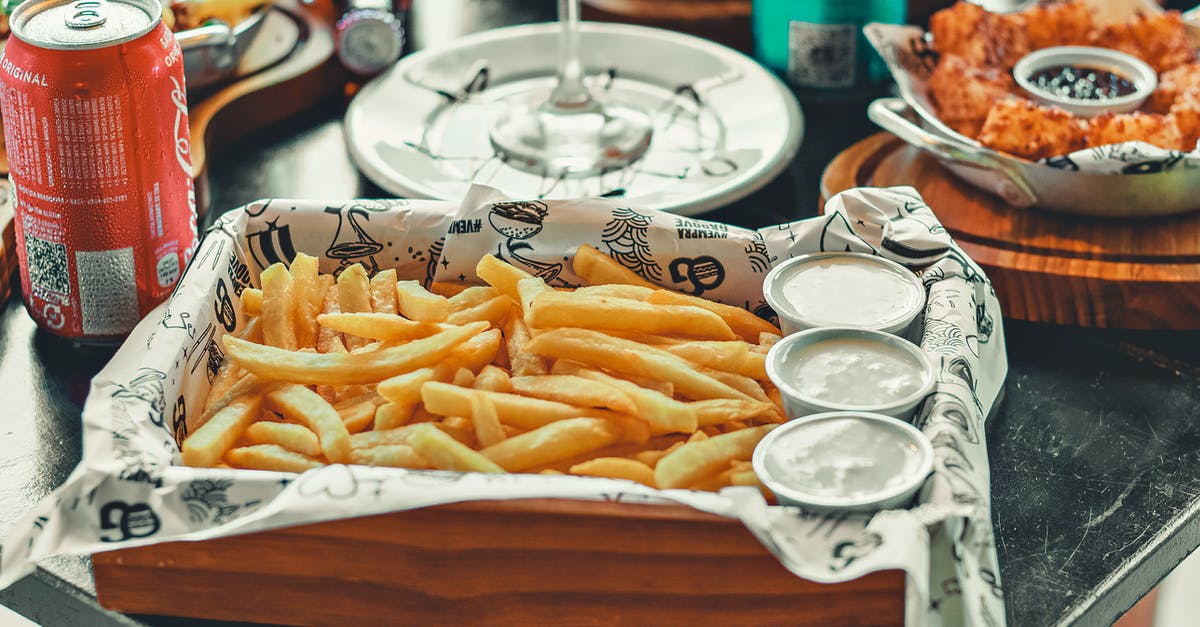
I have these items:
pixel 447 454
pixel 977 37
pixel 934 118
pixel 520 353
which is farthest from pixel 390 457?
pixel 977 37

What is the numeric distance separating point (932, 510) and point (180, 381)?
1.01 metres

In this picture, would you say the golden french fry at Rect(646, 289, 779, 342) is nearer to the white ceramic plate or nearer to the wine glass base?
the white ceramic plate

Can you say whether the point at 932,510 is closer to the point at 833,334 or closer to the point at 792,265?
the point at 833,334

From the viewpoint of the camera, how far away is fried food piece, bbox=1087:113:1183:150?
8.30ft

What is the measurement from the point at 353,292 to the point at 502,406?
16.8 inches

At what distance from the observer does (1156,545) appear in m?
1.83

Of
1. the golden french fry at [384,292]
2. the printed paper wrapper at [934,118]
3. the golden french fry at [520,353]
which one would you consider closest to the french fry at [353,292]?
the golden french fry at [384,292]

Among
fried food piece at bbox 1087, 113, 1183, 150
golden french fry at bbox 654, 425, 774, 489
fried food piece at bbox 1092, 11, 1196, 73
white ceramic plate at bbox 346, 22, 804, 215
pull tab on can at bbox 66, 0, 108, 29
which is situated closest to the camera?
golden french fry at bbox 654, 425, 774, 489

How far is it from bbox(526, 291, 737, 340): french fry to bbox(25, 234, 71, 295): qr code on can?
2.43 feet

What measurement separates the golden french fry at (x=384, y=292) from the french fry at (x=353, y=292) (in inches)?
0.5

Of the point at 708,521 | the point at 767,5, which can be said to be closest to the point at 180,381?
the point at 708,521

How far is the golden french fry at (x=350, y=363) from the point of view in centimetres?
180

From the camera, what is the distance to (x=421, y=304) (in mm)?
1950

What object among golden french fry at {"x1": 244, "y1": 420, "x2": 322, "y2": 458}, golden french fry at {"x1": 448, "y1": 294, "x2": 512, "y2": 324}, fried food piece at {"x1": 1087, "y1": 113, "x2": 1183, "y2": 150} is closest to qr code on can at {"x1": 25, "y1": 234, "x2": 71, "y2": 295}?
golden french fry at {"x1": 244, "y1": 420, "x2": 322, "y2": 458}
